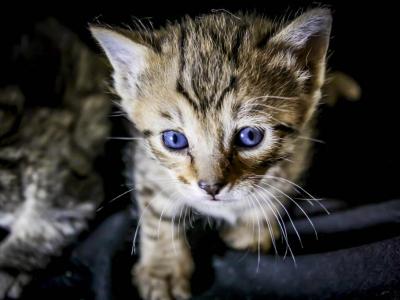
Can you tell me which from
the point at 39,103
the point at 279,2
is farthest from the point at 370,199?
the point at 39,103

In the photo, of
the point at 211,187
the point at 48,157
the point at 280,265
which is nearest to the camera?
the point at 211,187

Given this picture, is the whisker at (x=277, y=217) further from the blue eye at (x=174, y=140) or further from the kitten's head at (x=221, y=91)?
the blue eye at (x=174, y=140)

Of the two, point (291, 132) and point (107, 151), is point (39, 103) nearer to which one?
point (107, 151)

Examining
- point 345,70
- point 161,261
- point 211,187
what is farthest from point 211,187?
point 345,70

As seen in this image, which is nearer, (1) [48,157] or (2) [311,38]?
(2) [311,38]

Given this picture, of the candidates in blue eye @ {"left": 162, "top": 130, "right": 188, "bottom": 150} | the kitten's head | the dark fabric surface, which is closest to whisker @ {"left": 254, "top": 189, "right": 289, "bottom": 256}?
the dark fabric surface

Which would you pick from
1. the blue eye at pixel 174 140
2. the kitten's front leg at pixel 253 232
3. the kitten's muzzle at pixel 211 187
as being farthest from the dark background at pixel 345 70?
the kitten's muzzle at pixel 211 187

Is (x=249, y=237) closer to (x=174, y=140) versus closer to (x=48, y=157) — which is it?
(x=174, y=140)
